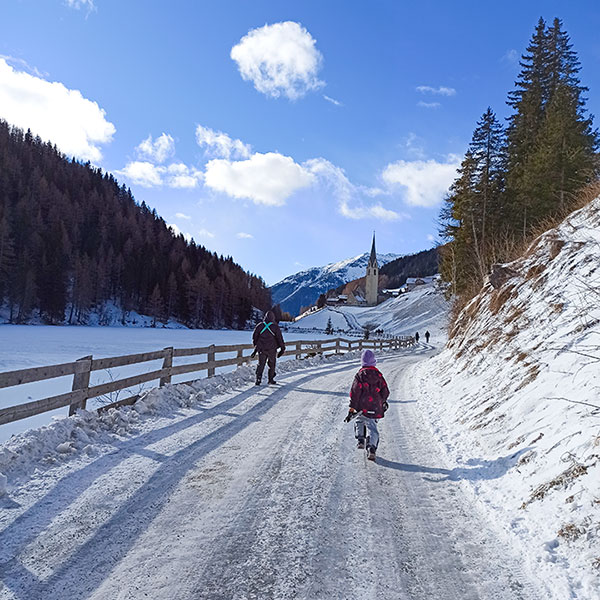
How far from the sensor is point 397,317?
9544 cm

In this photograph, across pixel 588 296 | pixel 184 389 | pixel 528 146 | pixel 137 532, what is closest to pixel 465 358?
pixel 588 296

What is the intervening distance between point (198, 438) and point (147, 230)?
114441 millimetres

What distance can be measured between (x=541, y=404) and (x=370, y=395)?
2.30 m

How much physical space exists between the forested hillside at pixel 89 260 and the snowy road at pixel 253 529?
76957 mm

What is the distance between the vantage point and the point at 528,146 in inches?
997

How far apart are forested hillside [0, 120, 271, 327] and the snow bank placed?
73.5 metres

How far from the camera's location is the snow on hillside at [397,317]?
7694cm

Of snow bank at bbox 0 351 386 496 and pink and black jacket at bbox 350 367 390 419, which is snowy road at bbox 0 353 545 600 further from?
pink and black jacket at bbox 350 367 390 419

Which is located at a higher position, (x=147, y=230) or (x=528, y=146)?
(x=147, y=230)

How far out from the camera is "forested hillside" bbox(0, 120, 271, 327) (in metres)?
72.7

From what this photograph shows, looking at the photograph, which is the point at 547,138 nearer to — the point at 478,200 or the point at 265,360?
the point at 478,200

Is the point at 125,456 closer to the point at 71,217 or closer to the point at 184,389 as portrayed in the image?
the point at 184,389

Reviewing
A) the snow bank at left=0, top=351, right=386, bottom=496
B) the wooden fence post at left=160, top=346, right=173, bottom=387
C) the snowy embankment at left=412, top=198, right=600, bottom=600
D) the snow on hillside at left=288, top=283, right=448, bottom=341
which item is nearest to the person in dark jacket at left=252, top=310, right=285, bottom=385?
the snow bank at left=0, top=351, right=386, bottom=496

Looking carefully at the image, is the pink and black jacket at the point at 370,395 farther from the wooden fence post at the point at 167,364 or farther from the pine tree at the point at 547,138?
the pine tree at the point at 547,138
